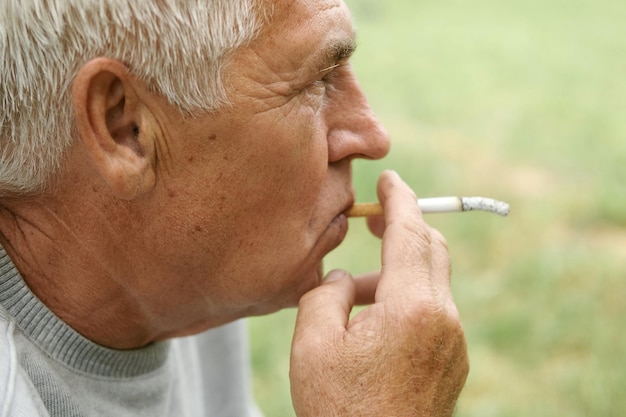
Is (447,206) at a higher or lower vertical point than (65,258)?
lower

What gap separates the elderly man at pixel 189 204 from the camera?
56.3 inches

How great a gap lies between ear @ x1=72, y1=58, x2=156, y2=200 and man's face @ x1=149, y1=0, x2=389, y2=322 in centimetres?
5

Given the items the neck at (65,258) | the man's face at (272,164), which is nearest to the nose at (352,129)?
the man's face at (272,164)

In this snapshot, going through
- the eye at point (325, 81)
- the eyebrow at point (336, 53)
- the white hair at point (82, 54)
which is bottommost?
the eye at point (325, 81)

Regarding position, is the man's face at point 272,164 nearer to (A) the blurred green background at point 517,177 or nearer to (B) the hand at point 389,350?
(B) the hand at point 389,350

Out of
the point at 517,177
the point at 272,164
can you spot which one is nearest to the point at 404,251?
the point at 272,164

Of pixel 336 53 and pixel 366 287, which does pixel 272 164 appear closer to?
pixel 336 53

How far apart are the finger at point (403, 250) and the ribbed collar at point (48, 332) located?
605 mm

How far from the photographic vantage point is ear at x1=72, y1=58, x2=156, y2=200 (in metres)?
1.42

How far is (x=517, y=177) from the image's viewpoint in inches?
202

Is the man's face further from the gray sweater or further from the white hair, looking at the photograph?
the gray sweater

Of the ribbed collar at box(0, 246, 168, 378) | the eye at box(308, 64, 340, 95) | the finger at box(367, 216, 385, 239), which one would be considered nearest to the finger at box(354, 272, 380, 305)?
the finger at box(367, 216, 385, 239)

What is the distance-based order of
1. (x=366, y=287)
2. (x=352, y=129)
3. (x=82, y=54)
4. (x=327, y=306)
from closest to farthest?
(x=82, y=54)
(x=327, y=306)
(x=352, y=129)
(x=366, y=287)

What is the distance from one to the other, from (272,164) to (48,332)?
0.55 meters
